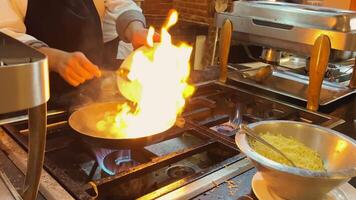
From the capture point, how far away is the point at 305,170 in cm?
60

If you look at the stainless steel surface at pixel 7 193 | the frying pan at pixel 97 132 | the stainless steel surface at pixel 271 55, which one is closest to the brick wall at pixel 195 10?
the stainless steel surface at pixel 271 55

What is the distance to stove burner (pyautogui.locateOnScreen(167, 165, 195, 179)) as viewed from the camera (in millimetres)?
840

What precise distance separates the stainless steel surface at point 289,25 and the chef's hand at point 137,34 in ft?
1.27

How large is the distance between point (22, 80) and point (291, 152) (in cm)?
56

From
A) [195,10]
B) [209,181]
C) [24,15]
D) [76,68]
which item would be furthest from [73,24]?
[195,10]

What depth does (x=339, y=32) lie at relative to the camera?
3.77 ft

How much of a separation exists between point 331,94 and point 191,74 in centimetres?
55

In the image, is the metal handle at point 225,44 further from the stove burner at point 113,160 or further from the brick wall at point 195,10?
the brick wall at point 195,10

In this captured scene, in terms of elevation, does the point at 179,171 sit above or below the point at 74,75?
below

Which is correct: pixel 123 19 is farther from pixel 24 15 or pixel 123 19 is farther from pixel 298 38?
pixel 298 38

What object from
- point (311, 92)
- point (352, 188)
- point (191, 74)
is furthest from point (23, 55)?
point (191, 74)

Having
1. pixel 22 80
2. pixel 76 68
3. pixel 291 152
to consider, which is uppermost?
pixel 22 80

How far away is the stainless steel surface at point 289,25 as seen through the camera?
3.81 feet

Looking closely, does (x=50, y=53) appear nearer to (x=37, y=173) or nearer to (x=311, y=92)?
(x=37, y=173)
